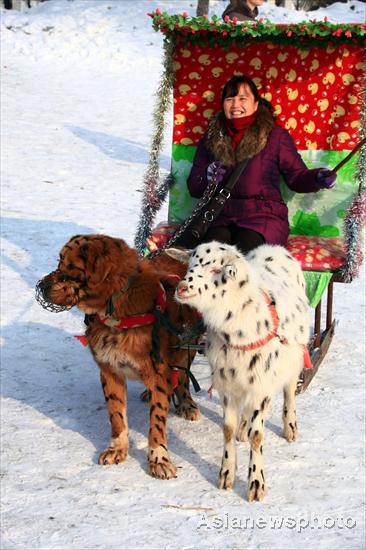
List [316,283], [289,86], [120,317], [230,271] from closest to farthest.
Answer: [230,271]
[120,317]
[316,283]
[289,86]

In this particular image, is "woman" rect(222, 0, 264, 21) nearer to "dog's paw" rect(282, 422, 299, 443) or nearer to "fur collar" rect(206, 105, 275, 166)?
"fur collar" rect(206, 105, 275, 166)

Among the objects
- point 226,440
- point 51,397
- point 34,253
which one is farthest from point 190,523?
point 34,253

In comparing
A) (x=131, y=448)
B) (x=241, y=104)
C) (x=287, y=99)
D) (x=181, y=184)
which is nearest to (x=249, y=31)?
(x=241, y=104)

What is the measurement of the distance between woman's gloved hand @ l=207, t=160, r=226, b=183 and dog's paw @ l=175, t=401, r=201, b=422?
69.7 inches

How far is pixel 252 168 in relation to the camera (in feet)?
18.6

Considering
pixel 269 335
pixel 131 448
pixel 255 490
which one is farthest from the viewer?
pixel 131 448

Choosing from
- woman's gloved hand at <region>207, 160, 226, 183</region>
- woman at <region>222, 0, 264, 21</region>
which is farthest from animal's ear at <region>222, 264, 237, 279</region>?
woman at <region>222, 0, 264, 21</region>

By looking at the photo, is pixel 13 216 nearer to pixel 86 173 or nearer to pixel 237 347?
pixel 86 173

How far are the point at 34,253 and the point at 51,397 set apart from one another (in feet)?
11.8

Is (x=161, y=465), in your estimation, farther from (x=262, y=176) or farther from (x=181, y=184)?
(x=181, y=184)

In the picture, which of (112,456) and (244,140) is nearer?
(112,456)

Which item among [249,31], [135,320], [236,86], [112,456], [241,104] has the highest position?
[249,31]

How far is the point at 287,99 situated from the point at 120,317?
3051 mm

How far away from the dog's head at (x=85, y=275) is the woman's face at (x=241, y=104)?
6.46 feet
